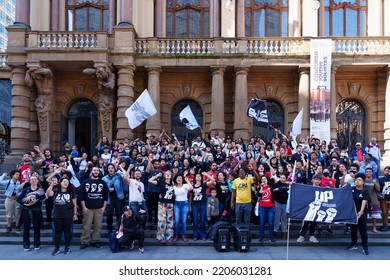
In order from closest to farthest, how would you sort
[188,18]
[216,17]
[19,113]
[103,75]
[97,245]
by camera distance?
[97,245] → [103,75] → [19,113] → [216,17] → [188,18]

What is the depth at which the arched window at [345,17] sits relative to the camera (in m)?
21.7

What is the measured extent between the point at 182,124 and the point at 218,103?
2800 millimetres

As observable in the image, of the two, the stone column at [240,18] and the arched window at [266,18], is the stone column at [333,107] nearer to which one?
the arched window at [266,18]

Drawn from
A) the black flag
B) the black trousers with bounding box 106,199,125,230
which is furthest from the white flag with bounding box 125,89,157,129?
the black trousers with bounding box 106,199,125,230

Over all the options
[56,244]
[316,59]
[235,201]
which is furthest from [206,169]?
[316,59]

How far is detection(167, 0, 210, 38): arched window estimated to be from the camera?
21.9m

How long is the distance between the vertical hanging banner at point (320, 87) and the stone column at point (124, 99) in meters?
8.87

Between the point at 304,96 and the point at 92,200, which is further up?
the point at 304,96

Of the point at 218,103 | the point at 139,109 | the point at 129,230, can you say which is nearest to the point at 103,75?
the point at 139,109

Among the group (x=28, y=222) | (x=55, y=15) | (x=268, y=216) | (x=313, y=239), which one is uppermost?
(x=55, y=15)

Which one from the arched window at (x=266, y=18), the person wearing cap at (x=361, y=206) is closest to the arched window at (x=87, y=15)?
the arched window at (x=266, y=18)

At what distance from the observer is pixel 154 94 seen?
1891 centimetres

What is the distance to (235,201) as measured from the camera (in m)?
10.5

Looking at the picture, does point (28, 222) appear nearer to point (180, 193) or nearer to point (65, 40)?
point (180, 193)
